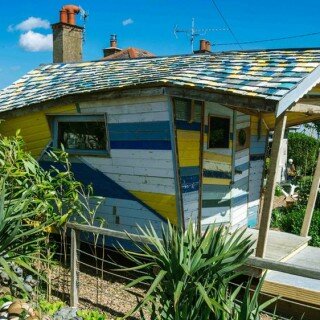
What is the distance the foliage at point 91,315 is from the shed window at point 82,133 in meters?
2.94

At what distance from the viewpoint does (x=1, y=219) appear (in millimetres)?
4590

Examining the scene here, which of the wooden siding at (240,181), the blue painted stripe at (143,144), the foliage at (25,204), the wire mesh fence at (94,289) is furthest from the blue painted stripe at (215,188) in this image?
the foliage at (25,204)

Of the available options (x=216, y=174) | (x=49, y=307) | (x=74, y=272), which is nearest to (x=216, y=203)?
(x=216, y=174)

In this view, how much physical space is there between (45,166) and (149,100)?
9.24 feet

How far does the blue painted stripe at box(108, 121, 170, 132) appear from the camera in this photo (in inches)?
265

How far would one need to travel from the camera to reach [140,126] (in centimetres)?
702

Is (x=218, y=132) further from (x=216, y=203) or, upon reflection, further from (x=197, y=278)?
(x=197, y=278)

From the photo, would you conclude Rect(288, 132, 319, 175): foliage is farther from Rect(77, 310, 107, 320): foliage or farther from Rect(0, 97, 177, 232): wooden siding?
Rect(77, 310, 107, 320): foliage

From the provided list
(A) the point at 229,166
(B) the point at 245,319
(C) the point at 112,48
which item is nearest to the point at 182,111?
(A) the point at 229,166

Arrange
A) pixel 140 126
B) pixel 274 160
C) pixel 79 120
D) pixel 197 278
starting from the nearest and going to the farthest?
pixel 197 278, pixel 274 160, pixel 140 126, pixel 79 120

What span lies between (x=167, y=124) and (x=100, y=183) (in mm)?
1853

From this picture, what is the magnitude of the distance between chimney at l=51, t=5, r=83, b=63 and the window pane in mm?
5810

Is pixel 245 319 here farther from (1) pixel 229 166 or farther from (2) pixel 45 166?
(2) pixel 45 166

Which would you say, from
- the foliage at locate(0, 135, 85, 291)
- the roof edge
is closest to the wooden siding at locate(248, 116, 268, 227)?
the roof edge
